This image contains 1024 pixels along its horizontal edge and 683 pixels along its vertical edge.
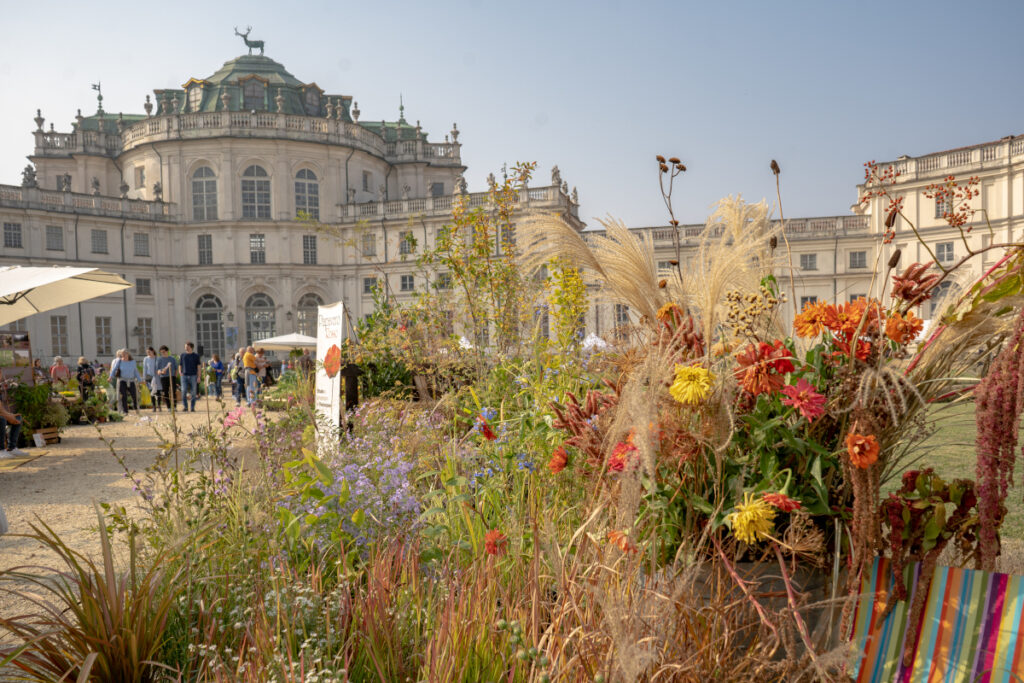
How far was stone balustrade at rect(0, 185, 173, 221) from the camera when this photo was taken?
3559cm

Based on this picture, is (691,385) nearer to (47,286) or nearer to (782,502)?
(782,502)

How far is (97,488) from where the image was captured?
6863mm

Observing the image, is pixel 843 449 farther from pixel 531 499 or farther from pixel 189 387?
pixel 189 387

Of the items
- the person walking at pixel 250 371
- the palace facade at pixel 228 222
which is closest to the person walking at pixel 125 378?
the person walking at pixel 250 371

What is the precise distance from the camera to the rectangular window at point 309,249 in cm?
4031

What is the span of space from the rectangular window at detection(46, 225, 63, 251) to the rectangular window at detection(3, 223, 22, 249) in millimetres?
1180

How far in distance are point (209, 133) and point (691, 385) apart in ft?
141

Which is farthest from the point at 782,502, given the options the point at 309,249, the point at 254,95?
the point at 254,95

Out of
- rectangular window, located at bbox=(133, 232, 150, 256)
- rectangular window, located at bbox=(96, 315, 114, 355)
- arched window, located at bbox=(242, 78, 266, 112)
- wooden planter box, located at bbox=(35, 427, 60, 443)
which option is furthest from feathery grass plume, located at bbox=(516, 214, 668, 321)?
arched window, located at bbox=(242, 78, 266, 112)

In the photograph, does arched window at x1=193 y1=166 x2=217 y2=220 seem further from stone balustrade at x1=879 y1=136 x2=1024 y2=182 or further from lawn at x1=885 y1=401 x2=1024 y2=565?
lawn at x1=885 y1=401 x2=1024 y2=565

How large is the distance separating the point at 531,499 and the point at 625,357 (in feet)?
2.28

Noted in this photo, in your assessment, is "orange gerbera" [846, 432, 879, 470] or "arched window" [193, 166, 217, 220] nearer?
"orange gerbera" [846, 432, 879, 470]

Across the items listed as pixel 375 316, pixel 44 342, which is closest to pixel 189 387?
pixel 375 316

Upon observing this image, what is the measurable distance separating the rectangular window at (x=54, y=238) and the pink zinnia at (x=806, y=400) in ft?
139
